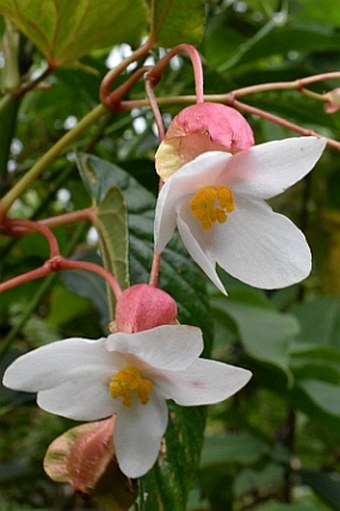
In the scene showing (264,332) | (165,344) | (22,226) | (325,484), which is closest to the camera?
(165,344)

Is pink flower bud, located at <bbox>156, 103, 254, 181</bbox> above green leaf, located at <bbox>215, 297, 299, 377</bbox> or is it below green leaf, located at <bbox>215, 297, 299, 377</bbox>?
above

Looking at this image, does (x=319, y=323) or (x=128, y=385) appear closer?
(x=128, y=385)

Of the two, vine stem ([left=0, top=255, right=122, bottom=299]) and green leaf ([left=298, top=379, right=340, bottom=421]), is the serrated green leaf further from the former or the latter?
green leaf ([left=298, top=379, right=340, bottom=421])

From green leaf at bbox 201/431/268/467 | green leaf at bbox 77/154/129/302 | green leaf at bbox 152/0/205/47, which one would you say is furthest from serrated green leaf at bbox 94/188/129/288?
green leaf at bbox 201/431/268/467

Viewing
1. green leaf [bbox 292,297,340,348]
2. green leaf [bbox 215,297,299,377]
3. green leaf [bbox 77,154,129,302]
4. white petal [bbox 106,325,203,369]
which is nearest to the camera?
white petal [bbox 106,325,203,369]

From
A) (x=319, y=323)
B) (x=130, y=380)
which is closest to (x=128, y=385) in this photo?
(x=130, y=380)

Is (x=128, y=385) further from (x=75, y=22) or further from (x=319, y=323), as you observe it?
(x=319, y=323)

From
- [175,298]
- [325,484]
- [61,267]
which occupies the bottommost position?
[325,484]

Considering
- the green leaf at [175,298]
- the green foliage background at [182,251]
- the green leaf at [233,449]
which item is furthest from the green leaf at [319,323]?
the green leaf at [175,298]
